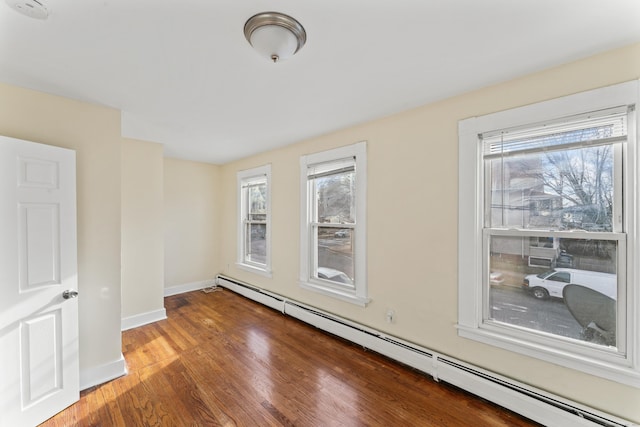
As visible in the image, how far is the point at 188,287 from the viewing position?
4738 millimetres

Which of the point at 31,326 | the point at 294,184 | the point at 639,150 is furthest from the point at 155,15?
the point at 639,150

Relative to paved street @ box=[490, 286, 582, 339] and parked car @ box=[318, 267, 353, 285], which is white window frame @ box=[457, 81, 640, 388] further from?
parked car @ box=[318, 267, 353, 285]

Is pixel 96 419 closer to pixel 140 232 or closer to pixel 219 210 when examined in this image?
pixel 140 232

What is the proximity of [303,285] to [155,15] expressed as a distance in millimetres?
A: 3021

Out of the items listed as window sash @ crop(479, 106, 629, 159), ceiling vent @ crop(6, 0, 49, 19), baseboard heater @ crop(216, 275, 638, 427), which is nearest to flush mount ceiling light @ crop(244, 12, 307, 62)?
ceiling vent @ crop(6, 0, 49, 19)

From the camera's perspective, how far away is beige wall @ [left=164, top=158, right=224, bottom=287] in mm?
4527

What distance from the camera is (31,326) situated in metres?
1.78

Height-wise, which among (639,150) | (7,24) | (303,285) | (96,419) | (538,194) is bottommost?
(96,419)

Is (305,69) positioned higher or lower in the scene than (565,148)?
higher

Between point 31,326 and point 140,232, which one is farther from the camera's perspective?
point 140,232

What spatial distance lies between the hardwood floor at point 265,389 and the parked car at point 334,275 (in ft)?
2.17

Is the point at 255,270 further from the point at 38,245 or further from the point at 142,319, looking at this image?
the point at 38,245

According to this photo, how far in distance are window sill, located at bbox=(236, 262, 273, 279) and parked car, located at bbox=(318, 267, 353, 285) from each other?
102 centimetres

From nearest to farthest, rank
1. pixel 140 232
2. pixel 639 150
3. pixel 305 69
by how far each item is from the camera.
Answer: pixel 639 150 < pixel 305 69 < pixel 140 232
